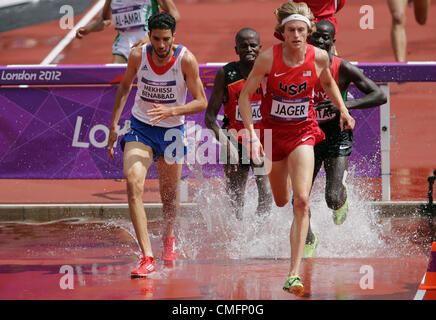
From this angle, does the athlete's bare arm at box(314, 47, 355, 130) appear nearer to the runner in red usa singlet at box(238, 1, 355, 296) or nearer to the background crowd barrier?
the runner in red usa singlet at box(238, 1, 355, 296)

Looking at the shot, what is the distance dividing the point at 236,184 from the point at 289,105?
196cm

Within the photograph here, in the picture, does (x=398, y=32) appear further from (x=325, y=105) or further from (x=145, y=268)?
(x=145, y=268)

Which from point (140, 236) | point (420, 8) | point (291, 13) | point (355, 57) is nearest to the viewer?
point (291, 13)

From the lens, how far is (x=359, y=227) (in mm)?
9648

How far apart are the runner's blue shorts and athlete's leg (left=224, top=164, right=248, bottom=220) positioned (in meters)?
1.00

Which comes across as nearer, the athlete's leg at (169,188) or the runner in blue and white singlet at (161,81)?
the runner in blue and white singlet at (161,81)

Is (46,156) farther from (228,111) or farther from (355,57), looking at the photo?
(355,57)

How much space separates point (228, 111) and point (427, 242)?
232 cm

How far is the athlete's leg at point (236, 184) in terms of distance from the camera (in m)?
9.30

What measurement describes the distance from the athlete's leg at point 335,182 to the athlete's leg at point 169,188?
4.60 feet

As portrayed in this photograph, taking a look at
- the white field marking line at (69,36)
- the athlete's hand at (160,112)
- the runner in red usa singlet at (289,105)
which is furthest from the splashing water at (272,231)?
the white field marking line at (69,36)

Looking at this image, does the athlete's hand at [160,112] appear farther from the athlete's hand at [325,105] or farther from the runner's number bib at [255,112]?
the athlete's hand at [325,105]

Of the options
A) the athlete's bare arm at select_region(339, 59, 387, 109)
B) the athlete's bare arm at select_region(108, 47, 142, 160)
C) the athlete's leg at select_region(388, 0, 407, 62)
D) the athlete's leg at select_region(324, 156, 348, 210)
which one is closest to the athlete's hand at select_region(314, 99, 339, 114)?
the athlete's bare arm at select_region(339, 59, 387, 109)

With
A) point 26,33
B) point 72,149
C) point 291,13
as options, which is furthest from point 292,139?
point 26,33
